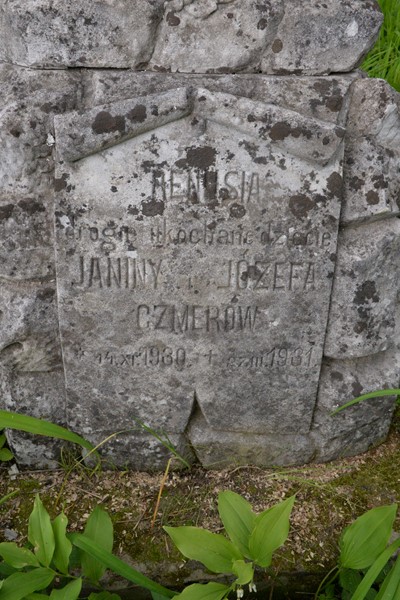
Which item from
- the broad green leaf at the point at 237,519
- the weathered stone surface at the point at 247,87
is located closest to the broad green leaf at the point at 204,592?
the broad green leaf at the point at 237,519

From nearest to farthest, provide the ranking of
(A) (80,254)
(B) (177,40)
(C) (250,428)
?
(B) (177,40) < (A) (80,254) < (C) (250,428)

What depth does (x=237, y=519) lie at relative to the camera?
1579 mm

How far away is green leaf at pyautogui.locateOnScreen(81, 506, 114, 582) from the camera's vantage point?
1.69 meters

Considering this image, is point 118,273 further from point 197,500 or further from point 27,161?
point 197,500

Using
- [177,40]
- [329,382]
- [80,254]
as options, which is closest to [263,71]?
[177,40]

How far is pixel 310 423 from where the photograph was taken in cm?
213

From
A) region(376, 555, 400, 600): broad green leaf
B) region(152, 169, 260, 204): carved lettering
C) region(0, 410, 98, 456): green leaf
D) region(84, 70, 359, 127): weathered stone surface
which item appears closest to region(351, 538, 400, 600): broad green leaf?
region(376, 555, 400, 600): broad green leaf

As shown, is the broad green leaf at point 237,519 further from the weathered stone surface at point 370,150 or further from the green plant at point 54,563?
the weathered stone surface at point 370,150

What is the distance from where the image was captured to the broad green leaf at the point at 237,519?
1.55 metres

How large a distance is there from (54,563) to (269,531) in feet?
1.82

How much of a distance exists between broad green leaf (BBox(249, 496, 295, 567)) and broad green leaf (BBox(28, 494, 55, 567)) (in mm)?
504

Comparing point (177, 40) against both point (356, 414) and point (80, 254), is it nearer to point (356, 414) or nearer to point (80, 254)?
point (80, 254)

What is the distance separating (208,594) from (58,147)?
46.8 inches

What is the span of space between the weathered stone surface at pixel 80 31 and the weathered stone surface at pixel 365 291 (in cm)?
79
